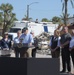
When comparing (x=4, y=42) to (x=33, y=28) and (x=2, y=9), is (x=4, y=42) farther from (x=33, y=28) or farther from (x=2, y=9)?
(x=2, y=9)

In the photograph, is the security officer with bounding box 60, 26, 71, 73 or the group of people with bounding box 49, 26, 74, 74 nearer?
the group of people with bounding box 49, 26, 74, 74

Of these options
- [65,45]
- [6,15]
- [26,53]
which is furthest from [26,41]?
[6,15]

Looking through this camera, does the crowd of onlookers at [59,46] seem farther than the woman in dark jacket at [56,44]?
No

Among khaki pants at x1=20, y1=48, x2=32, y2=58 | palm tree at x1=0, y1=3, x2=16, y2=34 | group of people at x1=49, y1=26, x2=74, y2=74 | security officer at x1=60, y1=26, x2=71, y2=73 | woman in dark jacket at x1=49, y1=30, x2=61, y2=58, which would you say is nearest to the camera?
group of people at x1=49, y1=26, x2=74, y2=74

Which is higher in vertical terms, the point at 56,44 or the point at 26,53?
the point at 56,44

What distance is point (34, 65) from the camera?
24.4 feet

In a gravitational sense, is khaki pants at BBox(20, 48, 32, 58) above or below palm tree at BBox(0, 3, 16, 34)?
below

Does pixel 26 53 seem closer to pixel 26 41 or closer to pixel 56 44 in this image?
pixel 26 41

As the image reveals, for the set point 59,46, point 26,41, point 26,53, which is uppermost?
point 26,41

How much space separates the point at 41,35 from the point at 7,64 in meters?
31.2

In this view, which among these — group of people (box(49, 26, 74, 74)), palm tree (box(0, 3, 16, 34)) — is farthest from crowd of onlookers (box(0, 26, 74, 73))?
palm tree (box(0, 3, 16, 34))

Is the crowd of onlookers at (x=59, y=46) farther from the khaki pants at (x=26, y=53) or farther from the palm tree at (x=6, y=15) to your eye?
the palm tree at (x=6, y=15)

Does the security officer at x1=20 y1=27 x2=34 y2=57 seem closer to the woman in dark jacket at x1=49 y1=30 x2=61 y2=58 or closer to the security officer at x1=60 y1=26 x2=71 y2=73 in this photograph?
the woman in dark jacket at x1=49 y1=30 x2=61 y2=58

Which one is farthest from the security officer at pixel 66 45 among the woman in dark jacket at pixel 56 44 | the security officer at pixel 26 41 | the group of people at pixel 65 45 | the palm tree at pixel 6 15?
the palm tree at pixel 6 15
